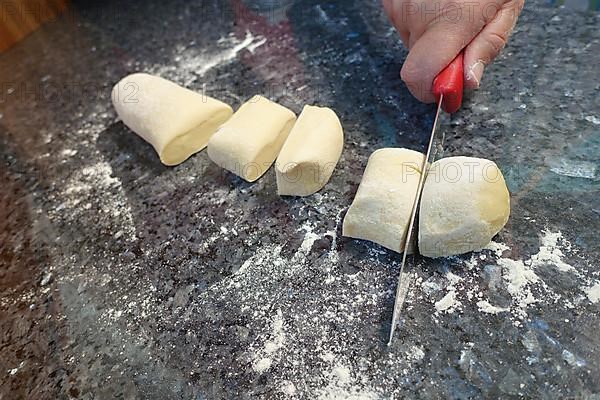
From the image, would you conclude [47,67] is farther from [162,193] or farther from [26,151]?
[162,193]

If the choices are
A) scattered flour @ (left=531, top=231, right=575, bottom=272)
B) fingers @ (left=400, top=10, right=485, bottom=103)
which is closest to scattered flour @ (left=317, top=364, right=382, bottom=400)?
scattered flour @ (left=531, top=231, right=575, bottom=272)

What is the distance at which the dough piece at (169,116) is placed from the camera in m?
1.38

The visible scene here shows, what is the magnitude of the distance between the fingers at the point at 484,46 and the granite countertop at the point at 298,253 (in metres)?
0.17

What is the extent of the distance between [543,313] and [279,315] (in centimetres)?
52

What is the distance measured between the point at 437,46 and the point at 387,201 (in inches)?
15.4

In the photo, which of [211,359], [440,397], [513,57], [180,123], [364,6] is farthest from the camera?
[364,6]

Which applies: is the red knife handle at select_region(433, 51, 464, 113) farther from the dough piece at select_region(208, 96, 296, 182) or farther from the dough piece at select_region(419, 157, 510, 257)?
the dough piece at select_region(208, 96, 296, 182)

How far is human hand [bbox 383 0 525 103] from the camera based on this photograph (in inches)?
48.0

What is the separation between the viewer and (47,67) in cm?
186

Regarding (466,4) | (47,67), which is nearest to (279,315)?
(466,4)

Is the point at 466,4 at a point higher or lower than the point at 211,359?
higher

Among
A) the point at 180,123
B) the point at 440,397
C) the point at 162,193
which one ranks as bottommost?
the point at 440,397

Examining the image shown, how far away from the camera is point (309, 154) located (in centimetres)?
121

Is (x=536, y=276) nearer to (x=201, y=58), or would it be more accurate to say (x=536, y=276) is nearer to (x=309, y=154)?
(x=309, y=154)
